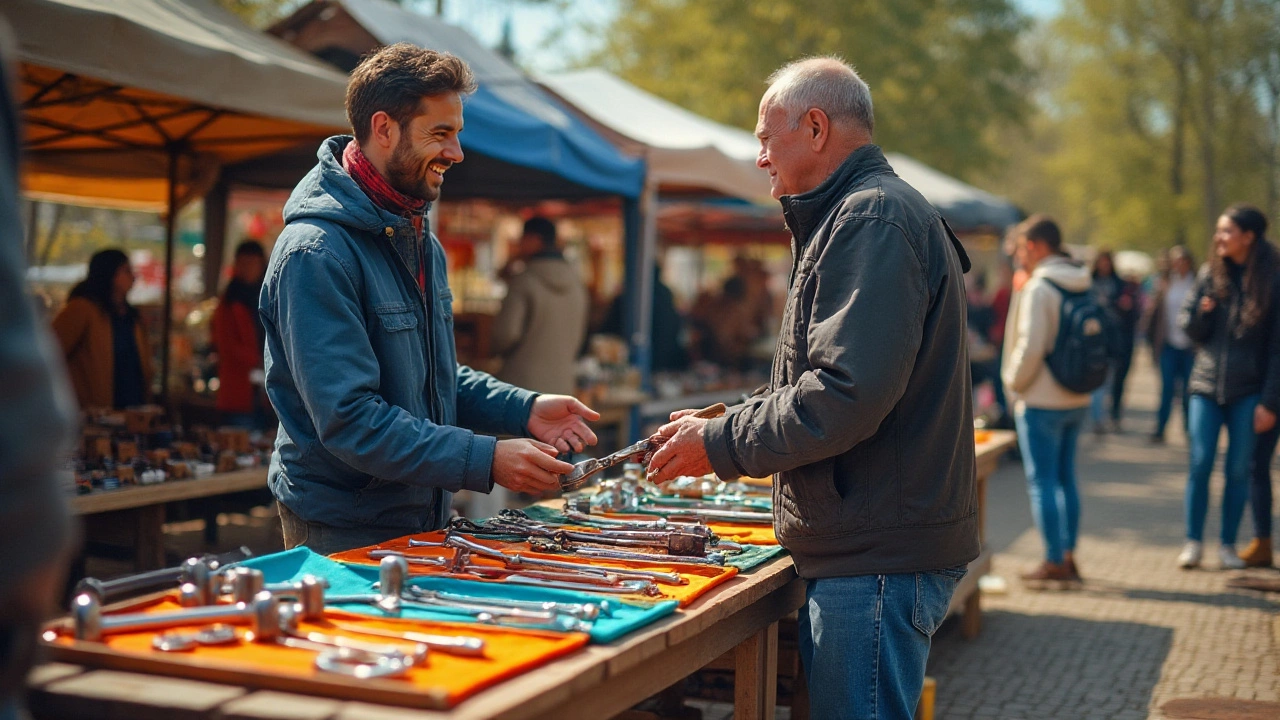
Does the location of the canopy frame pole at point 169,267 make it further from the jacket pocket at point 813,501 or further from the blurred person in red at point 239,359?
the jacket pocket at point 813,501

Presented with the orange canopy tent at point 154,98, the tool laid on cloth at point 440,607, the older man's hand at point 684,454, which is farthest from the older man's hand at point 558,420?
the orange canopy tent at point 154,98

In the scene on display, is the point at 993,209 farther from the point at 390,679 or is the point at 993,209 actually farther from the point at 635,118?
the point at 390,679

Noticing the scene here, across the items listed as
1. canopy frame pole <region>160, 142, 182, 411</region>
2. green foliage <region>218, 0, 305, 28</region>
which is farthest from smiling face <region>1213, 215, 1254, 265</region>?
green foliage <region>218, 0, 305, 28</region>

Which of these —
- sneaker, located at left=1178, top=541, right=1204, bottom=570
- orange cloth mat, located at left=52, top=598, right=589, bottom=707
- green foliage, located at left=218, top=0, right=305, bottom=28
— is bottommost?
sneaker, located at left=1178, top=541, right=1204, bottom=570

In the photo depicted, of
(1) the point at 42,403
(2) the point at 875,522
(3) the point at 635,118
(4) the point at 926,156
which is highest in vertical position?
(4) the point at 926,156

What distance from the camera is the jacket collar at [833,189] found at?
8.42ft

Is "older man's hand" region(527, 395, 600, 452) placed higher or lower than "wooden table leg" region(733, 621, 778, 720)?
higher

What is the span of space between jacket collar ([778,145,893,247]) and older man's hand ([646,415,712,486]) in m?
0.49

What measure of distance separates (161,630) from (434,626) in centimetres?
46

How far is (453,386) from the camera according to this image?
2.98m

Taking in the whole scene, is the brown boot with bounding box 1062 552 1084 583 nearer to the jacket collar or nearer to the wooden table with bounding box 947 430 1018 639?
the wooden table with bounding box 947 430 1018 639

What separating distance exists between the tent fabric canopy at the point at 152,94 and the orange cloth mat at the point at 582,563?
7.60 ft

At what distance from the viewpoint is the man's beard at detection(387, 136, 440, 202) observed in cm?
271

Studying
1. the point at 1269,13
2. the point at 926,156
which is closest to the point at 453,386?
the point at 926,156
